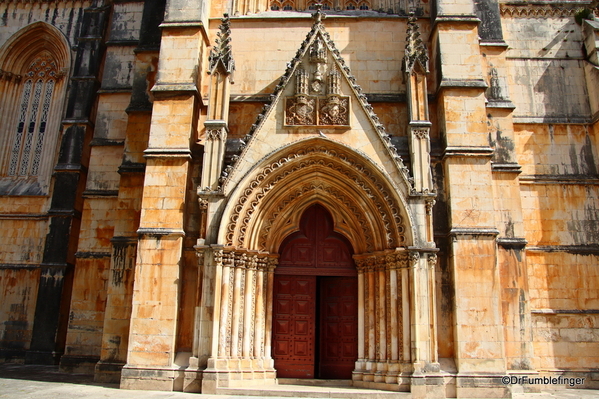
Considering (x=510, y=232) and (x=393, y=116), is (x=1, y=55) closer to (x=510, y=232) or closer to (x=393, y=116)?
(x=393, y=116)

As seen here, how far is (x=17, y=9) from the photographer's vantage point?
2145 centimetres

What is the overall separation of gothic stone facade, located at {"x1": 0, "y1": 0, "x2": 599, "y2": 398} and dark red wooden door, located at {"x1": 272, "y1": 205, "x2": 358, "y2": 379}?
0.05 metres

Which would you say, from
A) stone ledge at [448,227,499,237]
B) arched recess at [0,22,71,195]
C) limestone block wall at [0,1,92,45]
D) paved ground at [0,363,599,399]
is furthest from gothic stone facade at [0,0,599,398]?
limestone block wall at [0,1,92,45]

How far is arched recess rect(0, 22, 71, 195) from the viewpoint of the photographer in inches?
810

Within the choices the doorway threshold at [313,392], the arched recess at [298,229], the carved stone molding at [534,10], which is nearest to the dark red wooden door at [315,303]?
the arched recess at [298,229]

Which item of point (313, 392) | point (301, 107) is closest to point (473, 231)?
point (301, 107)

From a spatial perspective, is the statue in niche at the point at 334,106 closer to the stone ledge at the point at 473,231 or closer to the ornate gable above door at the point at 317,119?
the ornate gable above door at the point at 317,119

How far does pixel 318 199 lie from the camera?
46.1 ft

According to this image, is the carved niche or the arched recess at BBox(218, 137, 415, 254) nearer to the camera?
the arched recess at BBox(218, 137, 415, 254)

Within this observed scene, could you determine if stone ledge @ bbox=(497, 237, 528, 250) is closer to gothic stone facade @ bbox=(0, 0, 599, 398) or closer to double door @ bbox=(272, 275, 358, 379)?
gothic stone facade @ bbox=(0, 0, 599, 398)

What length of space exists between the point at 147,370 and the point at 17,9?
1665 cm

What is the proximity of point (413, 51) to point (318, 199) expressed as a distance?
4611 mm

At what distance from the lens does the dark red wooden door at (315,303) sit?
13633 mm

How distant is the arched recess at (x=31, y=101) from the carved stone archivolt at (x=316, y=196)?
1081 centimetres
